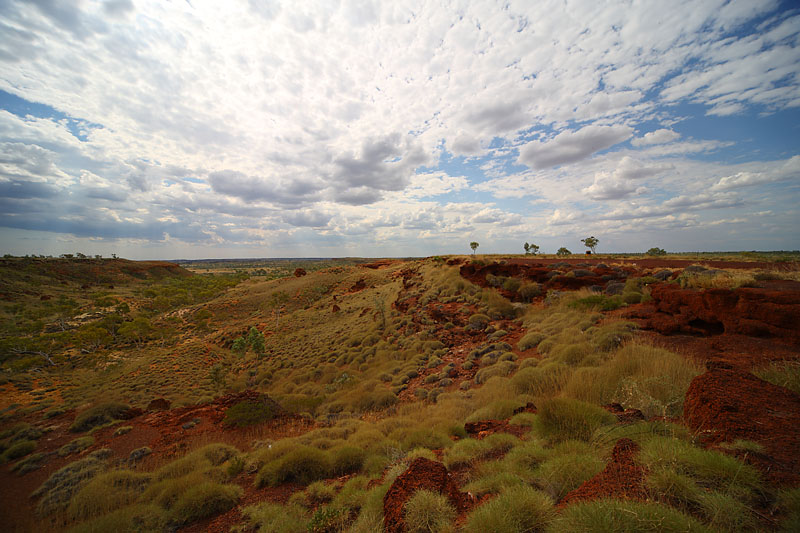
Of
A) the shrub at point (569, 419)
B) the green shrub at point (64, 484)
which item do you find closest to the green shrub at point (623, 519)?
the shrub at point (569, 419)

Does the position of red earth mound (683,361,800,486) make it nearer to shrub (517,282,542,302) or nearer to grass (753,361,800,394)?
grass (753,361,800,394)

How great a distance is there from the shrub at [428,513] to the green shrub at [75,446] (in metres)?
12.2

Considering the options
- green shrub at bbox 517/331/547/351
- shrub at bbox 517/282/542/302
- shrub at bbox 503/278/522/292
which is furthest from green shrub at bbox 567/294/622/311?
shrub at bbox 503/278/522/292

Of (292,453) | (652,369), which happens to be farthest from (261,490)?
(652,369)

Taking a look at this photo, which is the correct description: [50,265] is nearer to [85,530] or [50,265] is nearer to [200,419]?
[200,419]

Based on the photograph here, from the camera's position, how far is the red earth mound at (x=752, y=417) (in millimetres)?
2561

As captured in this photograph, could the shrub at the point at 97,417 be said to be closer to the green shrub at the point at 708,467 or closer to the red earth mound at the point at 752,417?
the green shrub at the point at 708,467

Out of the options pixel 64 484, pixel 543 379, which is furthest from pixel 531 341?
pixel 64 484

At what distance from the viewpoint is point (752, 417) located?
3322mm

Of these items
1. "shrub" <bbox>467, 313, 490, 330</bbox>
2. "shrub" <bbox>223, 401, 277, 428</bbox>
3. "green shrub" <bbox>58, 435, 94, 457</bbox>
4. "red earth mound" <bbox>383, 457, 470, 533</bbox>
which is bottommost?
"green shrub" <bbox>58, 435, 94, 457</bbox>

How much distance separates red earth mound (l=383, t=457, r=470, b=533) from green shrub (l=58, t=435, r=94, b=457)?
11.8 metres

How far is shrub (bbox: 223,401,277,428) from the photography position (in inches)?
361

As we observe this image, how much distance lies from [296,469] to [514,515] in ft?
15.3

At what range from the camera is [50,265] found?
59656 mm
